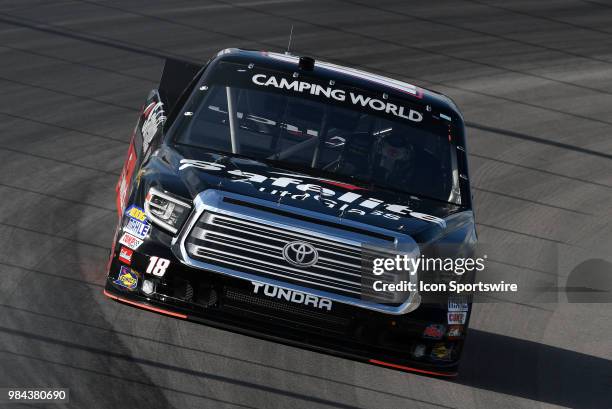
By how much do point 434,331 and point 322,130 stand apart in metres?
1.74

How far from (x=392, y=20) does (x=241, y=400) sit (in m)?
12.6

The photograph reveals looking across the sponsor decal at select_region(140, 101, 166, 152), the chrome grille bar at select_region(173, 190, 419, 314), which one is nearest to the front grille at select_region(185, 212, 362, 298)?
the chrome grille bar at select_region(173, 190, 419, 314)

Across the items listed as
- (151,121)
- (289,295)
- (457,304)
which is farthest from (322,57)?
(289,295)

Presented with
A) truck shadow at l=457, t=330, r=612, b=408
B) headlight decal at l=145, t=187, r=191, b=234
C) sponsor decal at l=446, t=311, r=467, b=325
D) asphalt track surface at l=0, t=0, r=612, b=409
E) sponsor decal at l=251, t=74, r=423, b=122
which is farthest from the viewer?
sponsor decal at l=251, t=74, r=423, b=122

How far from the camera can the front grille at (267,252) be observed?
256 inches

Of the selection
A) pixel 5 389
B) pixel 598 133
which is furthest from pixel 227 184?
pixel 598 133

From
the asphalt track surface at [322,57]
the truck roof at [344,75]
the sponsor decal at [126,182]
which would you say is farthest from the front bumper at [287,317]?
the truck roof at [344,75]

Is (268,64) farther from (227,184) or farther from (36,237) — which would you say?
(36,237)

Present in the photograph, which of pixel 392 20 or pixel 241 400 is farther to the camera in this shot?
pixel 392 20

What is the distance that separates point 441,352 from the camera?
22.2ft

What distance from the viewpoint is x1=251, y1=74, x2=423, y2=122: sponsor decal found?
7.88 metres

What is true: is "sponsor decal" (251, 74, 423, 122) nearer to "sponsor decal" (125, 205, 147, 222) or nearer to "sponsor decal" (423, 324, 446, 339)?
"sponsor decal" (125, 205, 147, 222)

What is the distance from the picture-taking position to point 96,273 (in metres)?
8.31

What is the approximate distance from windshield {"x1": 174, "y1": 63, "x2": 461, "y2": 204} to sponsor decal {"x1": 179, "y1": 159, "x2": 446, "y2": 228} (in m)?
0.36
